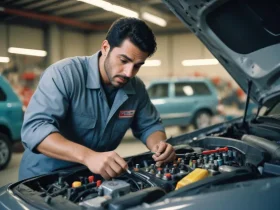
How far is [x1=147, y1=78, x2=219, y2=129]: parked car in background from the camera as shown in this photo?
7.31 metres

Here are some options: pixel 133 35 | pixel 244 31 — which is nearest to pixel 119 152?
pixel 244 31

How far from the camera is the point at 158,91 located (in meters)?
7.49

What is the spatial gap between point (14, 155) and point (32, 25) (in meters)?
3.75

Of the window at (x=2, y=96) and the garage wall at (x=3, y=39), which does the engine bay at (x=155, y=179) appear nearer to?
the window at (x=2, y=96)

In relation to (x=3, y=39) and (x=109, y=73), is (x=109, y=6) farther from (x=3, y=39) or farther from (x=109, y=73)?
(x=3, y=39)

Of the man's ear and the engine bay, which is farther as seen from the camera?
the man's ear

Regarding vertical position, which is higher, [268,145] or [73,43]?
[73,43]

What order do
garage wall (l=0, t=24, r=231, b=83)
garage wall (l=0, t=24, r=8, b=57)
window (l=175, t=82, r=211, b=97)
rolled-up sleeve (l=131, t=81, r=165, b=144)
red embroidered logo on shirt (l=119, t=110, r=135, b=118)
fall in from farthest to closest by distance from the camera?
garage wall (l=0, t=24, r=231, b=83) < window (l=175, t=82, r=211, b=97) < garage wall (l=0, t=24, r=8, b=57) < rolled-up sleeve (l=131, t=81, r=165, b=144) < red embroidered logo on shirt (l=119, t=110, r=135, b=118)

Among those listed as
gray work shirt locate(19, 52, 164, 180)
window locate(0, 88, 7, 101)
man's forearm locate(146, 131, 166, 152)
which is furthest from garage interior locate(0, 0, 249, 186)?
man's forearm locate(146, 131, 166, 152)

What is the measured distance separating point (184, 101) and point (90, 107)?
5.94 m

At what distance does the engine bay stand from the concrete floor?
7.19 ft

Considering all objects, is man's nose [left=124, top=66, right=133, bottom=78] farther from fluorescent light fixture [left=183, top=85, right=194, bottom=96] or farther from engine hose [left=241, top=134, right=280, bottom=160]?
fluorescent light fixture [left=183, top=85, right=194, bottom=96]

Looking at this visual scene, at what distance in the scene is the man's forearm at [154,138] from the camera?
76.4 inches

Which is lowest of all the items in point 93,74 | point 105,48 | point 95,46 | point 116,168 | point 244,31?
point 116,168
